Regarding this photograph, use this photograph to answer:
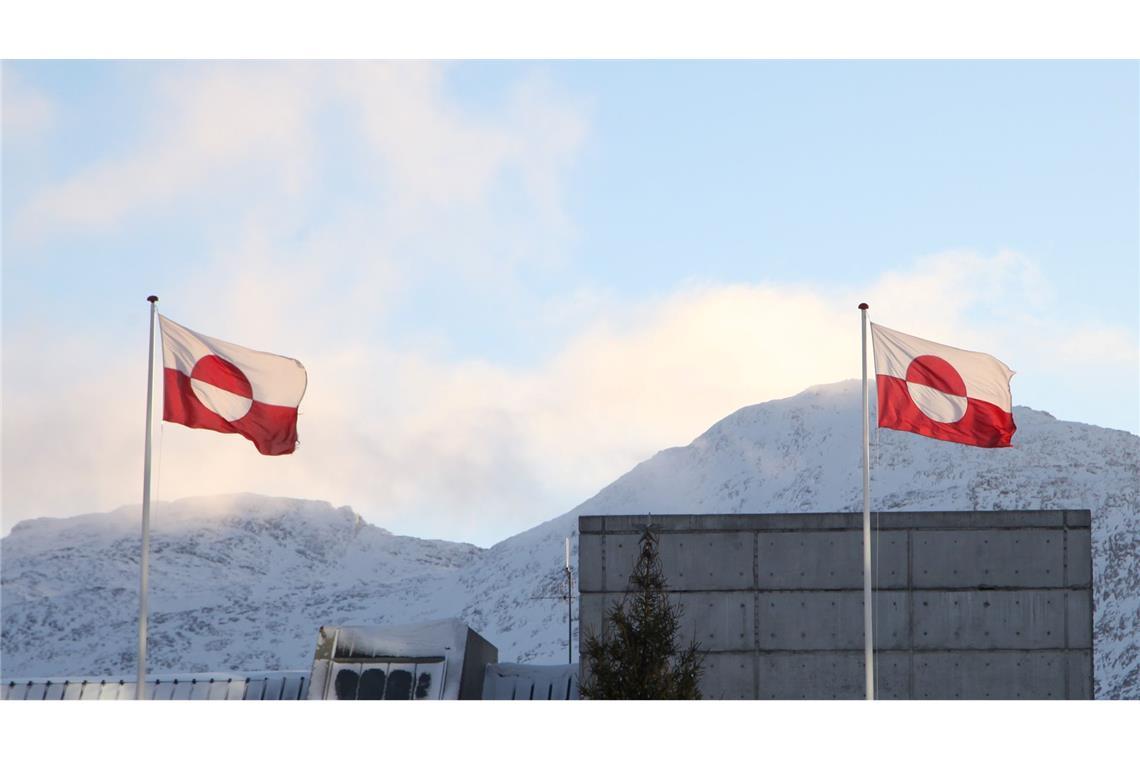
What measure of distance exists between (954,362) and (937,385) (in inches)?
17.8

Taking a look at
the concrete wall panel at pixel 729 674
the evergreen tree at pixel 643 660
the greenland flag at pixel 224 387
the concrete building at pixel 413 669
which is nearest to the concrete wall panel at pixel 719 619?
the concrete wall panel at pixel 729 674

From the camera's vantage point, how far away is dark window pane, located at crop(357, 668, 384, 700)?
32.9m

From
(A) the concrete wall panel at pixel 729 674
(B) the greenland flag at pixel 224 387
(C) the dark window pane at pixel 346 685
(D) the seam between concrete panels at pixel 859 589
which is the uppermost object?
(B) the greenland flag at pixel 224 387

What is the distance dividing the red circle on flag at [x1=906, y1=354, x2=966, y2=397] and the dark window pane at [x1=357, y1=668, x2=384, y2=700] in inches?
512

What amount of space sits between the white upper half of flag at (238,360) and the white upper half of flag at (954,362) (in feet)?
30.4

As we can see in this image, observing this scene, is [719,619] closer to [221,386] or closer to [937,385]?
[937,385]

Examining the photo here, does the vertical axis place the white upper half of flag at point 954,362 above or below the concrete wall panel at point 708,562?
above

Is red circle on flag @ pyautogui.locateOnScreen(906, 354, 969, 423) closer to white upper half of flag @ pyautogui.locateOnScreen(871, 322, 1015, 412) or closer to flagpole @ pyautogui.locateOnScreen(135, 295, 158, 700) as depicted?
white upper half of flag @ pyautogui.locateOnScreen(871, 322, 1015, 412)

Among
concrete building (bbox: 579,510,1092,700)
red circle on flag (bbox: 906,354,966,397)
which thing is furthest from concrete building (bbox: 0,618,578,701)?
red circle on flag (bbox: 906,354,966,397)

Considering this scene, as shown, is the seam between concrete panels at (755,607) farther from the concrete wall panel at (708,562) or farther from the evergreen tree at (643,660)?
the evergreen tree at (643,660)

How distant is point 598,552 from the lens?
3092 centimetres

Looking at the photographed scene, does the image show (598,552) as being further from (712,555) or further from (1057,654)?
(1057,654)

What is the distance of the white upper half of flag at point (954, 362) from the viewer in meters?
26.1

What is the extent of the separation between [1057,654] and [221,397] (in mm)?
16079
